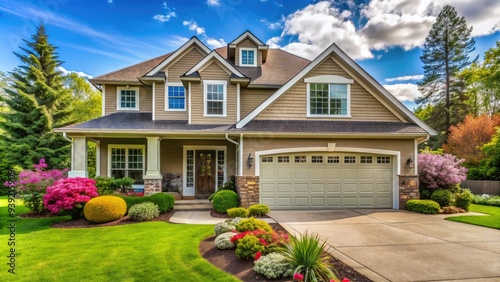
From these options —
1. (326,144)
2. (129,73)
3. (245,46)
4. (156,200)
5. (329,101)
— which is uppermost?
(245,46)

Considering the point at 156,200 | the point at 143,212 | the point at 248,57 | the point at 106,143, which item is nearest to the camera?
the point at 143,212

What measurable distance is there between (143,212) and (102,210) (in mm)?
1273

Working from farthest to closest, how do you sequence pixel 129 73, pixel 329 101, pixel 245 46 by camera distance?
pixel 245 46, pixel 129 73, pixel 329 101

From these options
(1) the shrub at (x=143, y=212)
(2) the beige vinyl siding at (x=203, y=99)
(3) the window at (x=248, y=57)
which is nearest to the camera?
(1) the shrub at (x=143, y=212)

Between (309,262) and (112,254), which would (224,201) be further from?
(309,262)

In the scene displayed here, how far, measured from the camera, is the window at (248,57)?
15.3 metres

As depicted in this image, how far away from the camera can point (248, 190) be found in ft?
35.8

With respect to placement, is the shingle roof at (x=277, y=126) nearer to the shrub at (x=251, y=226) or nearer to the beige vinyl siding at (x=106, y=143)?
the beige vinyl siding at (x=106, y=143)

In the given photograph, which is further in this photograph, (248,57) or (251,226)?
(248,57)

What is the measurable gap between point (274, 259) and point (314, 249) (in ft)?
2.33

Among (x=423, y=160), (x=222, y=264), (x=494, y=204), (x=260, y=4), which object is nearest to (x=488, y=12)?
(x=423, y=160)

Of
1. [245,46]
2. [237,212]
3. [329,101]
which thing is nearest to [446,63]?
[329,101]

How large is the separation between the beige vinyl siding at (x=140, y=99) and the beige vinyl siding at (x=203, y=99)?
293 centimetres

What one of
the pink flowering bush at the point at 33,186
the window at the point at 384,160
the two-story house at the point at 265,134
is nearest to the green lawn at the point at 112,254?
the pink flowering bush at the point at 33,186
